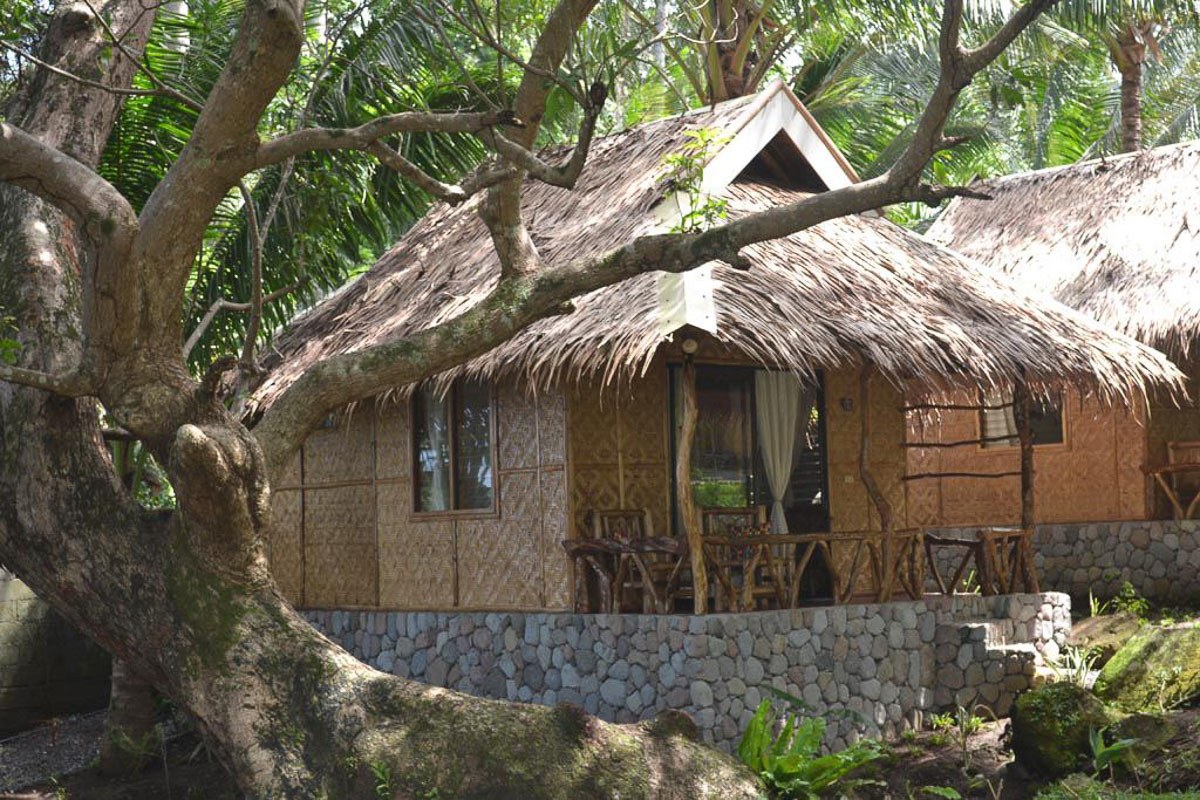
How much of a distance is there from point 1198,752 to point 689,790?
344cm

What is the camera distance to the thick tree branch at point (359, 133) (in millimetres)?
6742

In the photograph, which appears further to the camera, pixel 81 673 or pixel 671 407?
pixel 81 673

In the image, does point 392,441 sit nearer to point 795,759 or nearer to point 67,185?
point 795,759

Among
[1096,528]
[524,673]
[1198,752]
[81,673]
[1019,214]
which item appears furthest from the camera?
[1019,214]

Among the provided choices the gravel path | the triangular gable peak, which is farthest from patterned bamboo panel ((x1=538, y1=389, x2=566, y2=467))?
the gravel path

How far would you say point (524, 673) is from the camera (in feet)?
31.8

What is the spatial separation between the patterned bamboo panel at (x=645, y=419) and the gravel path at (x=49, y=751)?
4.76 m

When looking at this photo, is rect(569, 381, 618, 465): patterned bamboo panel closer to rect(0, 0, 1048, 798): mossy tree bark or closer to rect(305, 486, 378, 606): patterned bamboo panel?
rect(305, 486, 378, 606): patterned bamboo panel

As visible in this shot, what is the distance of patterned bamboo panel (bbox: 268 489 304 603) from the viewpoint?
12.0 metres

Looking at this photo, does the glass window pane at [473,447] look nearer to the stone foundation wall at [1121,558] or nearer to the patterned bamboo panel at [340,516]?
the patterned bamboo panel at [340,516]

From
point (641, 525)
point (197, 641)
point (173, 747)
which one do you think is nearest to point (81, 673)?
point (173, 747)

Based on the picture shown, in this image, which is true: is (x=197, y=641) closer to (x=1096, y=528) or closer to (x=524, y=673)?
(x=524, y=673)

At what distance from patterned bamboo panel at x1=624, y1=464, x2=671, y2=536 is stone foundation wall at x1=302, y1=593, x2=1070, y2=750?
102cm

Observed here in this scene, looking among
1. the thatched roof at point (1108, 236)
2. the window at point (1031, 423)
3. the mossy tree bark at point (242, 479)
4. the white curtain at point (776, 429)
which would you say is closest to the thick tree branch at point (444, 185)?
the mossy tree bark at point (242, 479)
